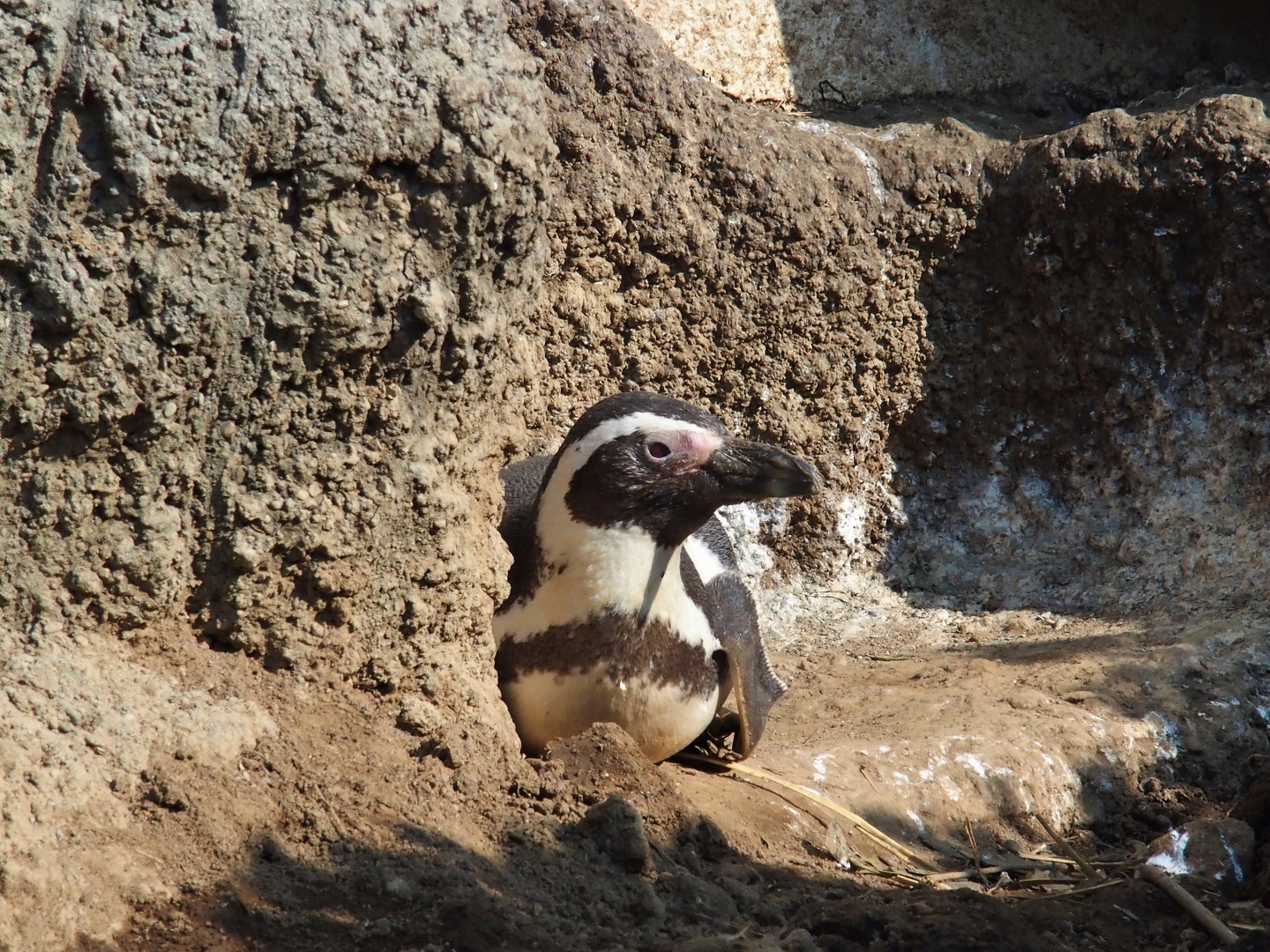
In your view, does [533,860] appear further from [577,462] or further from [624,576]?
[577,462]

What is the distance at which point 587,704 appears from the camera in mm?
4129

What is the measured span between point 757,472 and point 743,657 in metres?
0.74

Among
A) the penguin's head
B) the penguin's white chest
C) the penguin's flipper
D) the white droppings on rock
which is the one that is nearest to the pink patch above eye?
the penguin's head

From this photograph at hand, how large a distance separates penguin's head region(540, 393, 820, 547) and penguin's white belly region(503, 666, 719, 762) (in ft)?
1.49

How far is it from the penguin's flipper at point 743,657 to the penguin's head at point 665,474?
0.49 metres

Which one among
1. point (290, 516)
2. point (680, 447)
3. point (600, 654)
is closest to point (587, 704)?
point (600, 654)

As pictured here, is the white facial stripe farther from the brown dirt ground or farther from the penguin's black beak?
the brown dirt ground

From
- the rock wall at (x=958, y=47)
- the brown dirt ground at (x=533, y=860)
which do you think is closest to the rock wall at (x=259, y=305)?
the brown dirt ground at (x=533, y=860)

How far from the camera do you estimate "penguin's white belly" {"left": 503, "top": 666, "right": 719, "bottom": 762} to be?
13.5 feet

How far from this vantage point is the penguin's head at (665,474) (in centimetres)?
419

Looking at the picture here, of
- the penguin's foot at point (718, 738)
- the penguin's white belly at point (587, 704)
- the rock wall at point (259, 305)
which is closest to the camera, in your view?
the rock wall at point (259, 305)

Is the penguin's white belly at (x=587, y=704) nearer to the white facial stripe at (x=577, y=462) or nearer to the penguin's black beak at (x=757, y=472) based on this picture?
the white facial stripe at (x=577, y=462)

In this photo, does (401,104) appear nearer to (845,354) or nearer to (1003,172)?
(845,354)

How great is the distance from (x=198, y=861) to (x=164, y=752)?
10.3 inches
